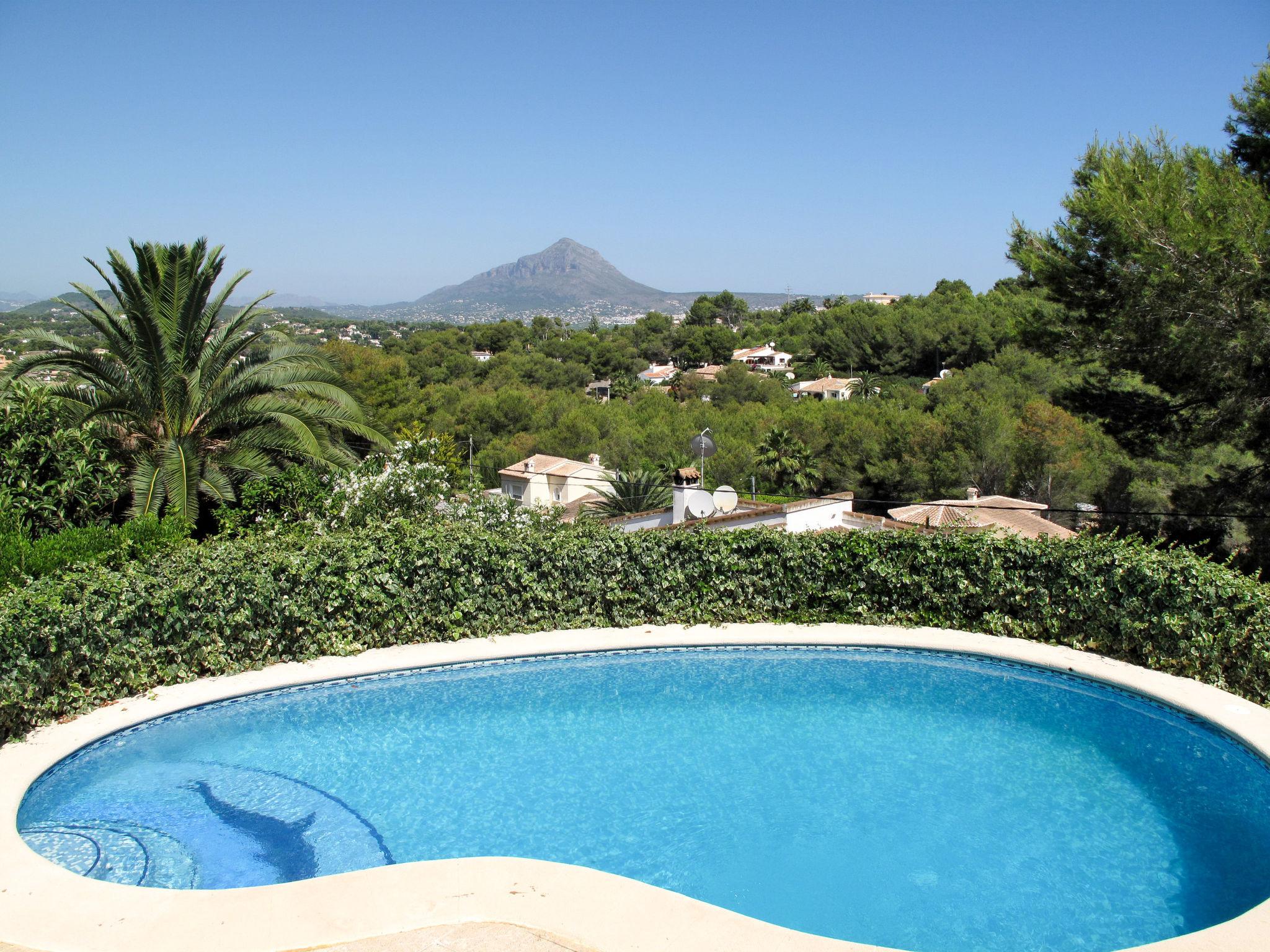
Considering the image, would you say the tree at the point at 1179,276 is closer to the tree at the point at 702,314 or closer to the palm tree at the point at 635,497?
the palm tree at the point at 635,497

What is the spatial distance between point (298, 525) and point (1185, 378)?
41.3ft

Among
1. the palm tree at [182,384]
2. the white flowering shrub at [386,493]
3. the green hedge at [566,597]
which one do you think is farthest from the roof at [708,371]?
the green hedge at [566,597]

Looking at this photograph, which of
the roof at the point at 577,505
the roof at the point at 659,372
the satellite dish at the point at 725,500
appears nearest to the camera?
the satellite dish at the point at 725,500

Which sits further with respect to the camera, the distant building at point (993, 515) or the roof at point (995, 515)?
the roof at point (995, 515)

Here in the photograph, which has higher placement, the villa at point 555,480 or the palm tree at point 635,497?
the palm tree at point 635,497

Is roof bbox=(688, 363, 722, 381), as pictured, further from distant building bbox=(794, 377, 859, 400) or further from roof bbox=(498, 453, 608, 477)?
roof bbox=(498, 453, 608, 477)

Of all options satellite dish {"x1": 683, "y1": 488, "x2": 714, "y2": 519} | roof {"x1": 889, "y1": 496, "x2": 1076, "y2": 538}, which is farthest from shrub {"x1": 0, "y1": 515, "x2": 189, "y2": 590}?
roof {"x1": 889, "y1": 496, "x2": 1076, "y2": 538}

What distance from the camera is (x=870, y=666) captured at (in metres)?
10.2

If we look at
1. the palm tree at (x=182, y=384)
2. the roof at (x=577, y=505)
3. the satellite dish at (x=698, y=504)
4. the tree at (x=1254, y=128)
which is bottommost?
the roof at (x=577, y=505)

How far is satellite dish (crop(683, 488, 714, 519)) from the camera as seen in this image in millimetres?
17625

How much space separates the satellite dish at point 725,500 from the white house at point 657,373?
56.7 metres

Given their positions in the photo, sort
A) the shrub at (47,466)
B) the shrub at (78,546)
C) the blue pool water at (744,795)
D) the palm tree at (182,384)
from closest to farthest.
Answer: the blue pool water at (744,795), the shrub at (78,546), the shrub at (47,466), the palm tree at (182,384)

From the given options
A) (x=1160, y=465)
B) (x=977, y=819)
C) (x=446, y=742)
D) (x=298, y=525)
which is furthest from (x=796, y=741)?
(x=1160, y=465)

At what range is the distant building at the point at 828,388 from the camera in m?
57.3
